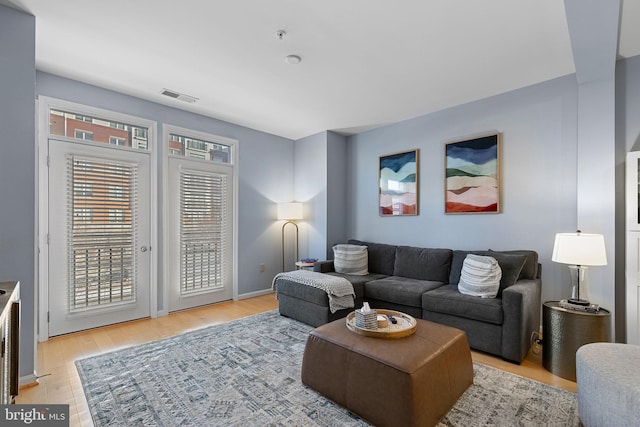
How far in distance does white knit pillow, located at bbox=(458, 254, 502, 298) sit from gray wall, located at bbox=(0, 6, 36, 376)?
3.62m

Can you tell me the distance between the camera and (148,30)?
232 centimetres

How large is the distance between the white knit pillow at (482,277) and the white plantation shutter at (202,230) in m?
3.22

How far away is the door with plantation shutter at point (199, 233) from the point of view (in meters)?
3.92

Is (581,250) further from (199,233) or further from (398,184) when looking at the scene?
(199,233)

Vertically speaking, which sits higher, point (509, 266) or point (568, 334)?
point (509, 266)

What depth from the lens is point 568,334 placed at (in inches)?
89.7

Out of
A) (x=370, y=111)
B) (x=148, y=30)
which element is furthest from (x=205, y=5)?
(x=370, y=111)

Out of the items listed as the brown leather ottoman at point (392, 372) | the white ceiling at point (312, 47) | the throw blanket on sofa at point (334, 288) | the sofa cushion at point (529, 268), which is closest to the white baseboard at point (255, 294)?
the throw blanket on sofa at point (334, 288)

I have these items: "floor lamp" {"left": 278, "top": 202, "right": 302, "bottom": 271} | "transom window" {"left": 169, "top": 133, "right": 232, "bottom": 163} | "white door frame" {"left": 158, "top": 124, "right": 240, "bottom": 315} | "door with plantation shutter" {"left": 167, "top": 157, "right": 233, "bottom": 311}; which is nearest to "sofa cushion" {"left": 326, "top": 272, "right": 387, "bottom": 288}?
"floor lamp" {"left": 278, "top": 202, "right": 302, "bottom": 271}

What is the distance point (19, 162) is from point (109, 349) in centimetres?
175

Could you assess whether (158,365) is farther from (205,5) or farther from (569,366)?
(569,366)

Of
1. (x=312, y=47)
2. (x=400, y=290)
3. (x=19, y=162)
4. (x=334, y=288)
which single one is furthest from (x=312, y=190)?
(x=19, y=162)

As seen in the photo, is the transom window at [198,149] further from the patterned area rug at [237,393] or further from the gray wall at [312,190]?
the patterned area rug at [237,393]

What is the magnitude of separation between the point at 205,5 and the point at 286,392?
8.91 ft
